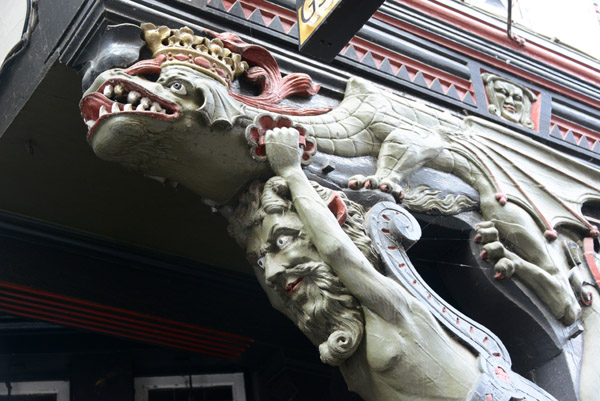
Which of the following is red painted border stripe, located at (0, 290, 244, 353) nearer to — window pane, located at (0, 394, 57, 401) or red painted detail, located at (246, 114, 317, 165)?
window pane, located at (0, 394, 57, 401)

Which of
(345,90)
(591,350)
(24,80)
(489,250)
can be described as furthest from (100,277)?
(591,350)

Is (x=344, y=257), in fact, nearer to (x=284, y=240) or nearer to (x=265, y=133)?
(x=284, y=240)

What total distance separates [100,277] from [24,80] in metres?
1.06

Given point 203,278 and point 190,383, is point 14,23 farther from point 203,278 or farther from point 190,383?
point 190,383

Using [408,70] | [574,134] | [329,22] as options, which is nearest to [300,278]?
[329,22]

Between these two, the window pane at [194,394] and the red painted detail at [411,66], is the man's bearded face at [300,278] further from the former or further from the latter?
the window pane at [194,394]

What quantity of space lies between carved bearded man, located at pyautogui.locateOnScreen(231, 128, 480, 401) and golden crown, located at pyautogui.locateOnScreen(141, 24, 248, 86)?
519 millimetres

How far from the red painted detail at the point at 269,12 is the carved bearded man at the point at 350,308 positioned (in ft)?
3.13

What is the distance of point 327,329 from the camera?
12.1 feet

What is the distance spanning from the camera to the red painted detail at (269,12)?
4.42 metres

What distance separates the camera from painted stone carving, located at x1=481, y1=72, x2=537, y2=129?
5.10 metres

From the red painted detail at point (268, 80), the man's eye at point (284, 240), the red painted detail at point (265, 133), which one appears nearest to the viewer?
the man's eye at point (284, 240)

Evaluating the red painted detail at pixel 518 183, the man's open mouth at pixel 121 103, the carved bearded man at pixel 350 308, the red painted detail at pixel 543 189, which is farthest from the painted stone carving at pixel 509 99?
the man's open mouth at pixel 121 103

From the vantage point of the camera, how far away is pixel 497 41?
5371 mm
